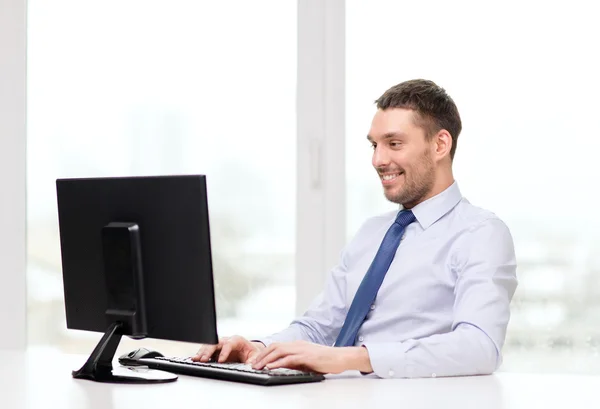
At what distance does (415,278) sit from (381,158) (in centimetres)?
37

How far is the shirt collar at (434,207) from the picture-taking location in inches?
92.0

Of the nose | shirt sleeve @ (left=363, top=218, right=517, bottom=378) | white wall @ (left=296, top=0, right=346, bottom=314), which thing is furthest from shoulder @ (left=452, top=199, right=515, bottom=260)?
white wall @ (left=296, top=0, right=346, bottom=314)

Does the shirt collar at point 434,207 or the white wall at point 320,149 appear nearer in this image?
the shirt collar at point 434,207

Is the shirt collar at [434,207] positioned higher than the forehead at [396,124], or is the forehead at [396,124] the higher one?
the forehead at [396,124]

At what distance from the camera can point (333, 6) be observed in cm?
344

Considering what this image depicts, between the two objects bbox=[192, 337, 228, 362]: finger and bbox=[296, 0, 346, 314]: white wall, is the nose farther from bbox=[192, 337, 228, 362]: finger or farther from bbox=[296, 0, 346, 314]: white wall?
bbox=[296, 0, 346, 314]: white wall

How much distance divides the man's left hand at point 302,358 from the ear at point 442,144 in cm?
80

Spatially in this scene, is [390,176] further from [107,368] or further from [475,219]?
[107,368]

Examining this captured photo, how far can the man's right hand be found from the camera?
203 cm

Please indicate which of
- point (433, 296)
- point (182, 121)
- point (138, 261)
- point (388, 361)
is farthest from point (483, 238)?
point (182, 121)

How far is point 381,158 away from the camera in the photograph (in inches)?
94.1

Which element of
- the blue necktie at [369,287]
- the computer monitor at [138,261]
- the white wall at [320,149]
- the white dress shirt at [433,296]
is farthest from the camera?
the white wall at [320,149]

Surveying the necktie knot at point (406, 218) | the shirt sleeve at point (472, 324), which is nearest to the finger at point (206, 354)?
the shirt sleeve at point (472, 324)

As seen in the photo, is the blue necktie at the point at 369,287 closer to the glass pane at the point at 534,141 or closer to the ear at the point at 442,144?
the ear at the point at 442,144
